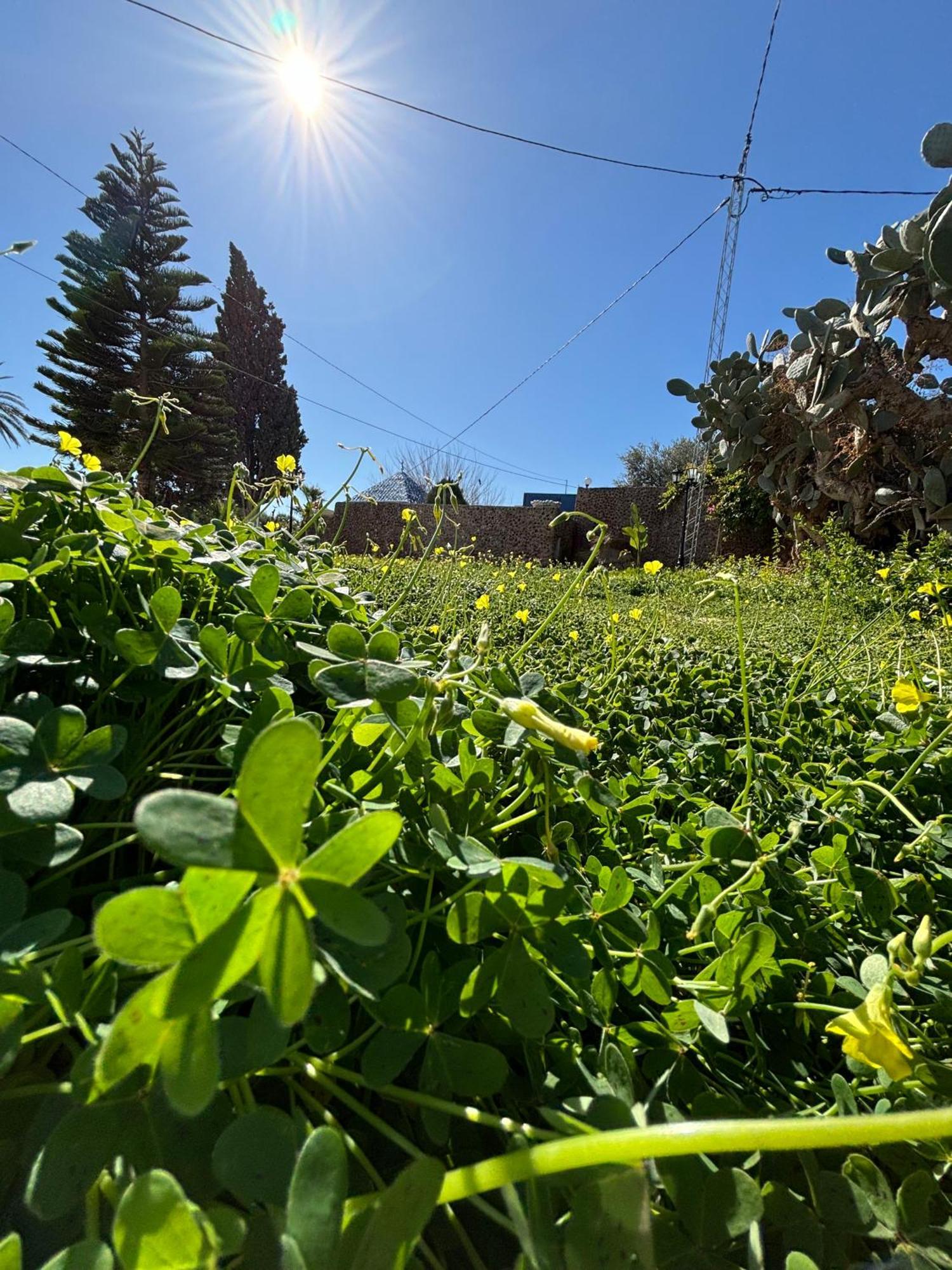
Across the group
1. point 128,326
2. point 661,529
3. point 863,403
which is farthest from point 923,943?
point 128,326

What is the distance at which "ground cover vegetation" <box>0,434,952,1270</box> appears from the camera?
17cm

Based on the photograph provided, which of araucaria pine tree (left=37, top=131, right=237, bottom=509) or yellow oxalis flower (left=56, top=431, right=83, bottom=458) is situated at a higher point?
araucaria pine tree (left=37, top=131, right=237, bottom=509)

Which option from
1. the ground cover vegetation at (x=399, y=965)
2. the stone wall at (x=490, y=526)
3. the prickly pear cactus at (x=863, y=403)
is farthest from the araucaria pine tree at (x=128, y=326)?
the ground cover vegetation at (x=399, y=965)

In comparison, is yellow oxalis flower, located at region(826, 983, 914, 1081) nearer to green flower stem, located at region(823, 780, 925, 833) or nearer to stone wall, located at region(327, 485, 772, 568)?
green flower stem, located at region(823, 780, 925, 833)

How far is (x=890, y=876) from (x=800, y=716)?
0.27 m

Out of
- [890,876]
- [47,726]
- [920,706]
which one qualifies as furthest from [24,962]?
[920,706]

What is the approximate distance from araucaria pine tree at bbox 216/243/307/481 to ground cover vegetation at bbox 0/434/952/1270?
1778 cm

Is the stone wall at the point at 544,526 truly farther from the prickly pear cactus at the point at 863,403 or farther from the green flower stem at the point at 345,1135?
the green flower stem at the point at 345,1135

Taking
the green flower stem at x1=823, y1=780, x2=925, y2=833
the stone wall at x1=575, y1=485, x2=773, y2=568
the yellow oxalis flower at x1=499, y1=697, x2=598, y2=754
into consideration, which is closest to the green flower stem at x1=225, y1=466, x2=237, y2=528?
the yellow oxalis flower at x1=499, y1=697, x2=598, y2=754

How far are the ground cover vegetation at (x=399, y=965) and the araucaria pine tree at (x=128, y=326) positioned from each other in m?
12.8

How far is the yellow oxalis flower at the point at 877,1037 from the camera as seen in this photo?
0.83 feet

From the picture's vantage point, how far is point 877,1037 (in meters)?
0.26

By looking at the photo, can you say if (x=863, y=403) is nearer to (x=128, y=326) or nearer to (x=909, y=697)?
(x=909, y=697)

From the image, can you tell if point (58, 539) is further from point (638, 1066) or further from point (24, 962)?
point (638, 1066)
